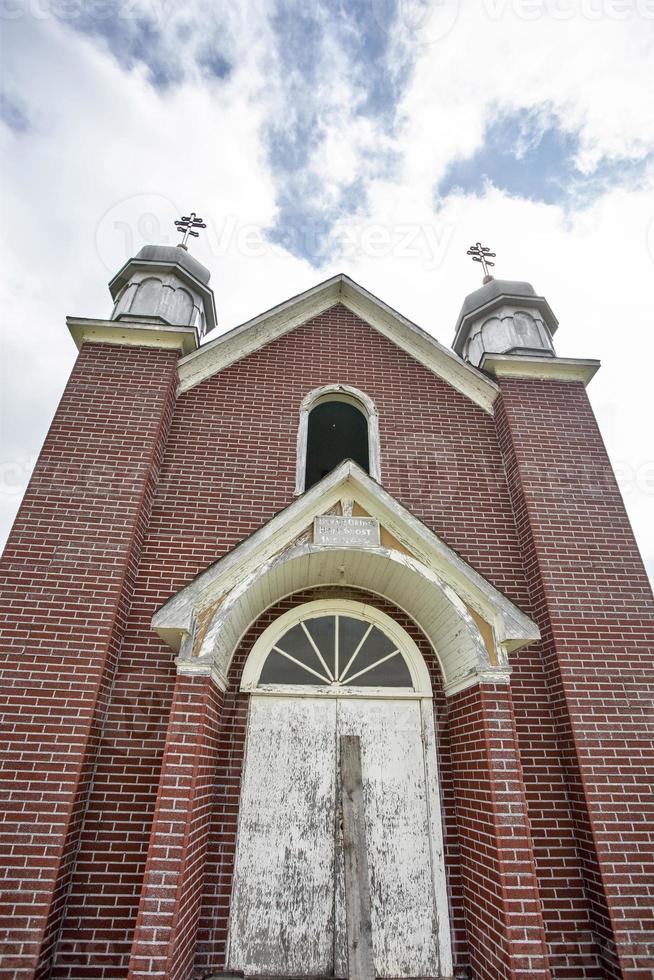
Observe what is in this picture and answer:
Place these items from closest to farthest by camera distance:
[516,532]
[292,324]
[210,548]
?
[210,548] < [516,532] < [292,324]

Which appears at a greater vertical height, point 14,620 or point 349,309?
point 349,309

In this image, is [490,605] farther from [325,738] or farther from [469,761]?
[325,738]

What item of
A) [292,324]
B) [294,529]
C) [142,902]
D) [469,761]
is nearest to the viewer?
[142,902]

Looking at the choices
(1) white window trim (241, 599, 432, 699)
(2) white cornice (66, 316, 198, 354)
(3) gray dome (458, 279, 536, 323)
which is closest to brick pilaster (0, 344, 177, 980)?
(2) white cornice (66, 316, 198, 354)

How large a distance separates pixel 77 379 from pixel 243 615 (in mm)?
3751

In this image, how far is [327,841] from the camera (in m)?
4.38

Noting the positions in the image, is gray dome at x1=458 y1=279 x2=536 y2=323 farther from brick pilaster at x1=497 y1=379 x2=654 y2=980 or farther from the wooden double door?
the wooden double door

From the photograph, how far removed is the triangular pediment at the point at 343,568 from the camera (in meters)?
4.17

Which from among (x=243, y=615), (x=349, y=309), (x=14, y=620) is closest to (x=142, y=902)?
(x=243, y=615)

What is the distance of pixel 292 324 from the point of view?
7453 mm

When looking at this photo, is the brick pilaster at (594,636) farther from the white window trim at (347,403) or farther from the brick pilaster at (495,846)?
the white window trim at (347,403)

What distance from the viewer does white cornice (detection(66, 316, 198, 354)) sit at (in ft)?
21.4

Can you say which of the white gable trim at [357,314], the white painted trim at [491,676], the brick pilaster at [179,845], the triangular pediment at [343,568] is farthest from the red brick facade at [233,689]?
the triangular pediment at [343,568]

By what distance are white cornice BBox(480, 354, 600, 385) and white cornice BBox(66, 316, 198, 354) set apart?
4.19m
